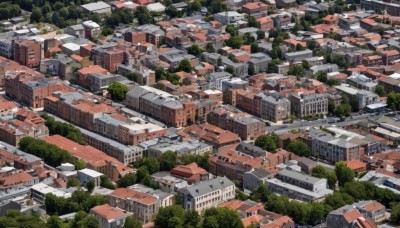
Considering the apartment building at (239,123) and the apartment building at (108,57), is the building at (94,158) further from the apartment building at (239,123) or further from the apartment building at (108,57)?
the apartment building at (108,57)

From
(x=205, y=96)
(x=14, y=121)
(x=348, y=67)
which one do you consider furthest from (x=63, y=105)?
(x=348, y=67)

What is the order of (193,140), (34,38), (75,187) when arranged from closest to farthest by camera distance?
1. (75,187)
2. (193,140)
3. (34,38)

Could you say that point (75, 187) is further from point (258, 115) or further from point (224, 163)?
point (258, 115)

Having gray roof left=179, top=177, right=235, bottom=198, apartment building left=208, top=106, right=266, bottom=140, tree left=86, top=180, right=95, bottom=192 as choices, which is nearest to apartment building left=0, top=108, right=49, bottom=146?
tree left=86, top=180, right=95, bottom=192

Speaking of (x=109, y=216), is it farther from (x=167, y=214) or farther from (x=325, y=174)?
(x=325, y=174)

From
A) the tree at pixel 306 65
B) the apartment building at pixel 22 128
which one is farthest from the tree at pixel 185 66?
the apartment building at pixel 22 128
